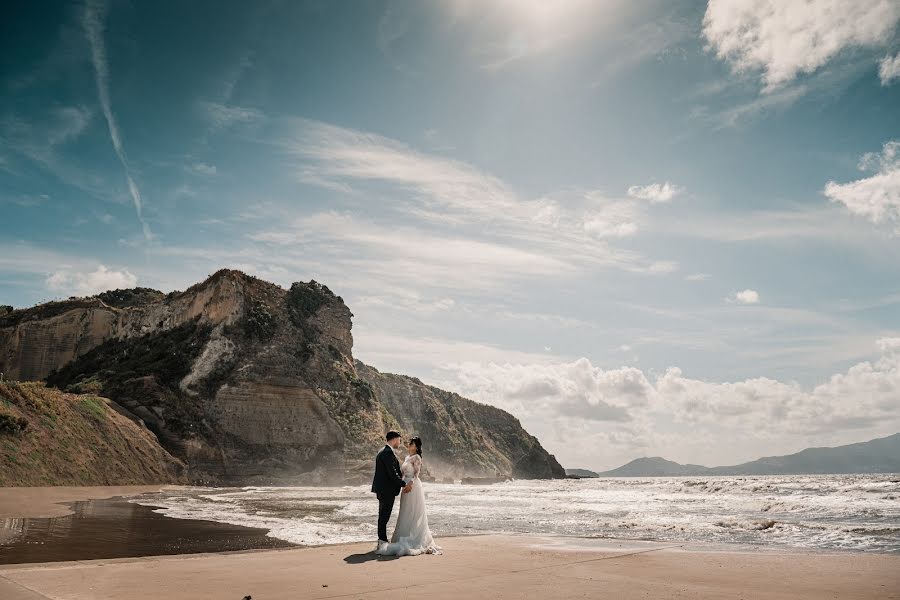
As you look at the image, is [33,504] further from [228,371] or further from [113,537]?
[228,371]

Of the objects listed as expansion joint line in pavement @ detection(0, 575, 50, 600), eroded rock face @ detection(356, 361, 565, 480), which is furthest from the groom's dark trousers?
eroded rock face @ detection(356, 361, 565, 480)

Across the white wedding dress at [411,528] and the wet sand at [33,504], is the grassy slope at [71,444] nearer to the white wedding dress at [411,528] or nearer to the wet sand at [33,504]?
the wet sand at [33,504]

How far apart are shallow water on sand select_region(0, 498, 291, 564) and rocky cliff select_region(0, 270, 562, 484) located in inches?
1195

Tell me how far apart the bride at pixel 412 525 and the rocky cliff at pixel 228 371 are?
36.8 metres

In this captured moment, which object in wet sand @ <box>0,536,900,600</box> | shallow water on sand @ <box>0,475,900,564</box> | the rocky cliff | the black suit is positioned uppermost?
the rocky cliff

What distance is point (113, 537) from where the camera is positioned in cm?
1047

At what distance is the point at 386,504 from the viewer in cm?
945

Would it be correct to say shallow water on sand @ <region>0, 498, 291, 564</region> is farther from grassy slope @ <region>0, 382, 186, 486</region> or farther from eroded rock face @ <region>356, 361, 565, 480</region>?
eroded rock face @ <region>356, 361, 565, 480</region>

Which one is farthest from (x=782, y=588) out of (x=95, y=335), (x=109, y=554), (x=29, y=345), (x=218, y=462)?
(x=29, y=345)

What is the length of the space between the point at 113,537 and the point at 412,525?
5.78 m

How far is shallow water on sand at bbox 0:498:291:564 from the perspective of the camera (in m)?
8.29

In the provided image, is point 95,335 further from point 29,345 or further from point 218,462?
point 218,462

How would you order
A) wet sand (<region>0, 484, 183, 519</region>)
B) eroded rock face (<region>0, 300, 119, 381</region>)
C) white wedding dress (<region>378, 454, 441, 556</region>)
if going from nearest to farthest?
white wedding dress (<region>378, 454, 441, 556</region>) → wet sand (<region>0, 484, 183, 519</region>) → eroded rock face (<region>0, 300, 119, 381</region>)

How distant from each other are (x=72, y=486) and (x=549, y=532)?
25242 mm
